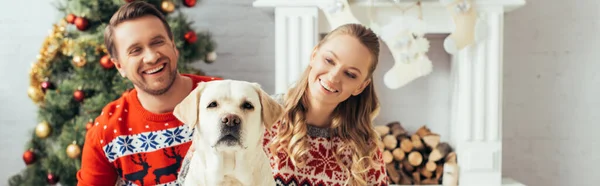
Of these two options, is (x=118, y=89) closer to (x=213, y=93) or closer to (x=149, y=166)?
(x=149, y=166)

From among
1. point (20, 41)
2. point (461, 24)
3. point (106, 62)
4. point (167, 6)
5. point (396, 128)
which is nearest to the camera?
point (106, 62)

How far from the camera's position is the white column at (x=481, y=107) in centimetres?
241

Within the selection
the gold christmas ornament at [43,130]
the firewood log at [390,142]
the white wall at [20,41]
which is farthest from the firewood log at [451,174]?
the white wall at [20,41]

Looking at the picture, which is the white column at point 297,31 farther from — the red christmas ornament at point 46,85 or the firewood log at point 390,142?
the red christmas ornament at point 46,85

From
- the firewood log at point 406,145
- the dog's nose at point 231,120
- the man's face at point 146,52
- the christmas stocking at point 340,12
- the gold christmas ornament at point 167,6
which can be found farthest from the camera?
→ the firewood log at point 406,145

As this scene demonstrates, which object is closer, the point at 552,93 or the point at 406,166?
the point at 406,166

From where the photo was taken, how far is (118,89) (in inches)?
86.4

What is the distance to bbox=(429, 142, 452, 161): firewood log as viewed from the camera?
2545mm

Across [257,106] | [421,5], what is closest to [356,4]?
[421,5]

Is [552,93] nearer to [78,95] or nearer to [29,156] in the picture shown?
[78,95]

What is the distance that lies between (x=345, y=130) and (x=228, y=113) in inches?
19.7

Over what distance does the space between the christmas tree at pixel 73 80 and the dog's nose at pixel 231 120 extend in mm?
1336

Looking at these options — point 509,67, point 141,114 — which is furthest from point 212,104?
point 509,67

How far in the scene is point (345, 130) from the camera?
4.62 feet
